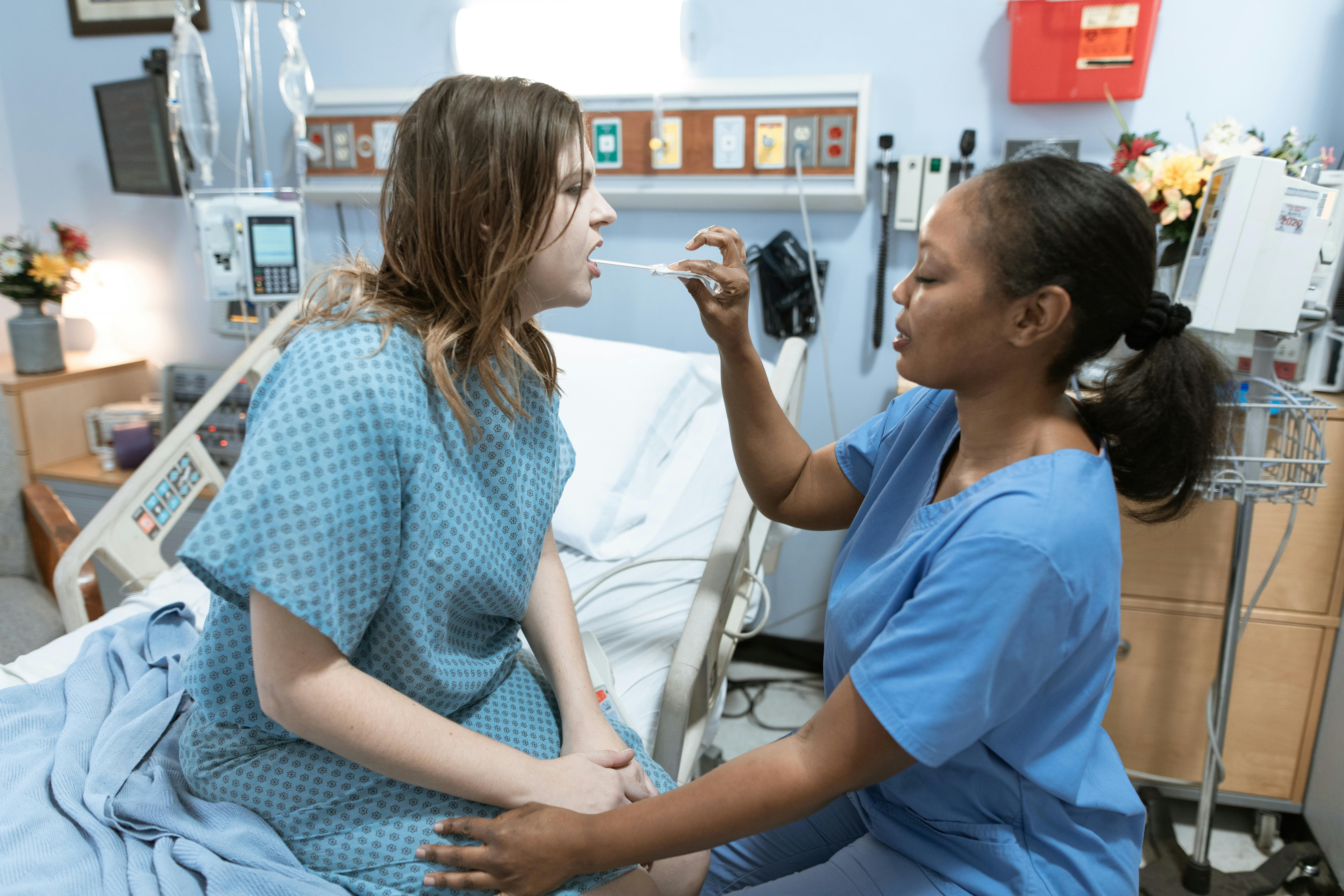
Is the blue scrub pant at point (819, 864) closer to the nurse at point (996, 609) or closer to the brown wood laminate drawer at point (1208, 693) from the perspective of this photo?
the nurse at point (996, 609)

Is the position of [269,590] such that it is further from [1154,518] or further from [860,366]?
[860,366]

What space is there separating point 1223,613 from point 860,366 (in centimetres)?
99

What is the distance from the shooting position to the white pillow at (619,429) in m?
1.81

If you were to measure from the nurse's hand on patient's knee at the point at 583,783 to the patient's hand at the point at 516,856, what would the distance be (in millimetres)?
41

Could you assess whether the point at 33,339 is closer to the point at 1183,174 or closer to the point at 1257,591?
the point at 1183,174

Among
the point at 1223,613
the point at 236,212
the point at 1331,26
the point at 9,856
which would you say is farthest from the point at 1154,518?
the point at 236,212

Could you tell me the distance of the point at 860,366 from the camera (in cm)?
228

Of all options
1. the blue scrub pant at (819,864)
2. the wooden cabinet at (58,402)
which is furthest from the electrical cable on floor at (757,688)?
the wooden cabinet at (58,402)

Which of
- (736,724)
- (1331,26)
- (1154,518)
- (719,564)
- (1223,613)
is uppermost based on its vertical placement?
(1331,26)

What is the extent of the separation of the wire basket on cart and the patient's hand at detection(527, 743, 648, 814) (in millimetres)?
1040

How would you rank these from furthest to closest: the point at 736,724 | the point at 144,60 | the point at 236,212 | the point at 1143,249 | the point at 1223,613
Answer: the point at 144,60, the point at 736,724, the point at 236,212, the point at 1223,613, the point at 1143,249

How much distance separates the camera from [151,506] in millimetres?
1658

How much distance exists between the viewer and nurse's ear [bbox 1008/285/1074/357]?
2.75ft

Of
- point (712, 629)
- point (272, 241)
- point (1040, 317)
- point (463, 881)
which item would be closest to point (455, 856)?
point (463, 881)
